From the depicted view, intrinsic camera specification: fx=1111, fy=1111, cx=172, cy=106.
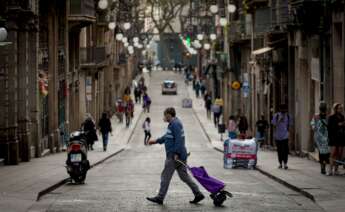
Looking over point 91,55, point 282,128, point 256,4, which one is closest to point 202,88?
point 91,55

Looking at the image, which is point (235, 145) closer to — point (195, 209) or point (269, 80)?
point (195, 209)

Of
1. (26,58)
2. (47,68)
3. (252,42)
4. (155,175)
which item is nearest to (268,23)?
(252,42)

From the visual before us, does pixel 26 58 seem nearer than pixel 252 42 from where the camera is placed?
Yes

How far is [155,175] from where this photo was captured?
27.9 m

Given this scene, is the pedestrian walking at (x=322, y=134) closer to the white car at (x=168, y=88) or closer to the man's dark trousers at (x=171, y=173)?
the man's dark trousers at (x=171, y=173)

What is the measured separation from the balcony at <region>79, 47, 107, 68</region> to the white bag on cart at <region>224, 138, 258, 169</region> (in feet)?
98.2

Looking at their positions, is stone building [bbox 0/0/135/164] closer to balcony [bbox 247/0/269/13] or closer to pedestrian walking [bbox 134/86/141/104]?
balcony [bbox 247/0/269/13]

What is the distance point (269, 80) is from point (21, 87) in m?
18.6

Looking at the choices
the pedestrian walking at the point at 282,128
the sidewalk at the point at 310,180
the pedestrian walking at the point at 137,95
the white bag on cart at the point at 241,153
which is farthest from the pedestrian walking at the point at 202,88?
the pedestrian walking at the point at 282,128

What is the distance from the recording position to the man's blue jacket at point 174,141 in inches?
758

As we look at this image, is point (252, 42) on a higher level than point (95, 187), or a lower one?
higher

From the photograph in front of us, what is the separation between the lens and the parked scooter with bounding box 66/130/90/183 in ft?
79.4

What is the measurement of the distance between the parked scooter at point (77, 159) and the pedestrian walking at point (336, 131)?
547cm

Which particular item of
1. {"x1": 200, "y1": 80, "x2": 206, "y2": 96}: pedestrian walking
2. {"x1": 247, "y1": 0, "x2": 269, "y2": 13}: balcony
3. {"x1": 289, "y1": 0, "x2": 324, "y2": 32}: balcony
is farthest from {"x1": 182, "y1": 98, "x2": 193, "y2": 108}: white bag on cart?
{"x1": 289, "y1": 0, "x2": 324, "y2": 32}: balcony
